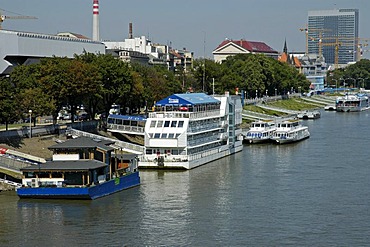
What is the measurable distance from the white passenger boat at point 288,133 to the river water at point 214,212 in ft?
66.5

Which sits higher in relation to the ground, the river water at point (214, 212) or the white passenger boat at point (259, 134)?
the white passenger boat at point (259, 134)

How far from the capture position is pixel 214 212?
1563 inches

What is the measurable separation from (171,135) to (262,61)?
8723cm

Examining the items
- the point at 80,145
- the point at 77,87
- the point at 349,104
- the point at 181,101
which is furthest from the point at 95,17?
the point at 80,145

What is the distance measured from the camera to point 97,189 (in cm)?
4238

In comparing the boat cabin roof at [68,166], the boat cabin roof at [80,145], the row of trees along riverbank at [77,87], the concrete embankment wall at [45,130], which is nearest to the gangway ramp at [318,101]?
the row of trees along riverbank at [77,87]

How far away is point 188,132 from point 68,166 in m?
15.5

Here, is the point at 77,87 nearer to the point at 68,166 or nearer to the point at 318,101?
the point at 68,166

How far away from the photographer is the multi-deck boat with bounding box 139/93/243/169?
54750mm

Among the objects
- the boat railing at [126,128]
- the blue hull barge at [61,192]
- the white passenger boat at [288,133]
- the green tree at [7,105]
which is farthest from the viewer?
the white passenger boat at [288,133]

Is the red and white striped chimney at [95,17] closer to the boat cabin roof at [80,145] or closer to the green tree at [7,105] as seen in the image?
the green tree at [7,105]

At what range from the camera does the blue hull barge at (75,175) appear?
136 feet

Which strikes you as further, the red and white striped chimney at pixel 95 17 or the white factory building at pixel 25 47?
the red and white striped chimney at pixel 95 17

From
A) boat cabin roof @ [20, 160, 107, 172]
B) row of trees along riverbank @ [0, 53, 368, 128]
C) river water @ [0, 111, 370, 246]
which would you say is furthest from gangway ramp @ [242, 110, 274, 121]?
boat cabin roof @ [20, 160, 107, 172]
